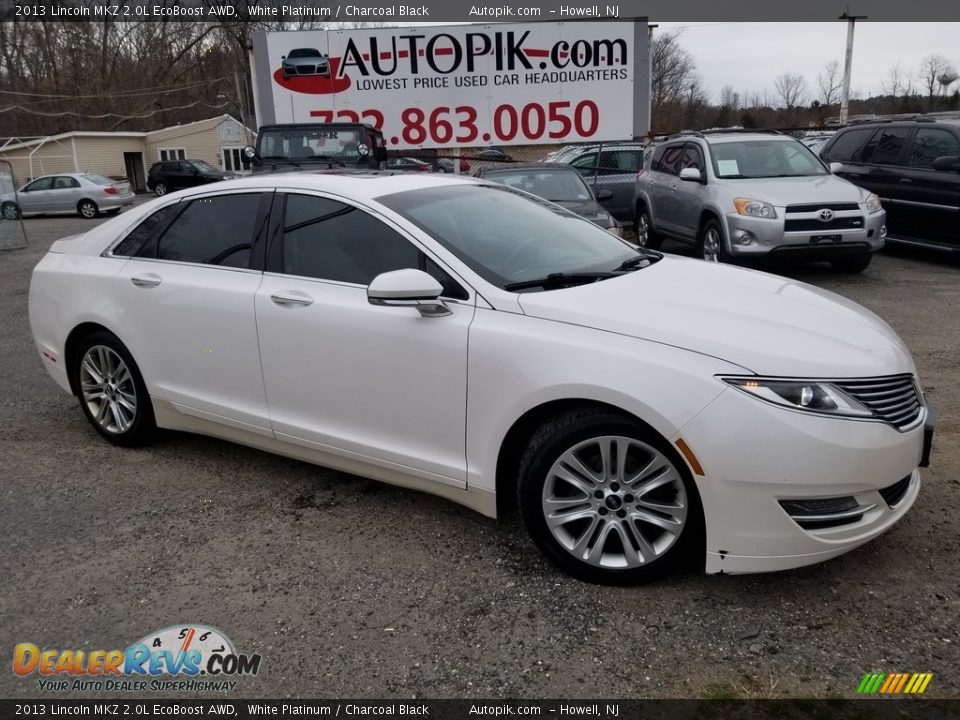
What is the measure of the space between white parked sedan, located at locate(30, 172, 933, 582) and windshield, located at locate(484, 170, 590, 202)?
18.7ft

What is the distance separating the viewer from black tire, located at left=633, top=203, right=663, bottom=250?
37.7 ft

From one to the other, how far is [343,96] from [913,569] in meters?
13.6

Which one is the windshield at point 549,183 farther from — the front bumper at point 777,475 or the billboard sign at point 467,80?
the front bumper at point 777,475

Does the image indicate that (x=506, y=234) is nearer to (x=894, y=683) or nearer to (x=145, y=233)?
(x=145, y=233)

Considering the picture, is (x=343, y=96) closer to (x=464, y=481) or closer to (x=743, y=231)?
(x=743, y=231)

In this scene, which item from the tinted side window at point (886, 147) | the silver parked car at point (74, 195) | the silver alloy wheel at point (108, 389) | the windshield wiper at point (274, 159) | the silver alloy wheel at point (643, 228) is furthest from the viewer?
the silver parked car at point (74, 195)

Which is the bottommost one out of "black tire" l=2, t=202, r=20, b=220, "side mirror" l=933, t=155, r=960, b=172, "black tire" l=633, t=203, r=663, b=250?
"black tire" l=633, t=203, r=663, b=250

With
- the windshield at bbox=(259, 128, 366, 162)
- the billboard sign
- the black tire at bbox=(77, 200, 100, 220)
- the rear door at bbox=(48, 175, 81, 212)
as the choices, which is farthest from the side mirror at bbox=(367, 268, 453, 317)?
the rear door at bbox=(48, 175, 81, 212)

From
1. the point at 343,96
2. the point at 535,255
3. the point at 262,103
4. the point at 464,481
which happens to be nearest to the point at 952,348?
the point at 535,255

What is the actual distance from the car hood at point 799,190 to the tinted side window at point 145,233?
660 centimetres

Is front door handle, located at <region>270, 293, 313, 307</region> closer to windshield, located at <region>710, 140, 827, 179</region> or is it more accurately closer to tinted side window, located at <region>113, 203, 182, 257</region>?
tinted side window, located at <region>113, 203, 182, 257</region>

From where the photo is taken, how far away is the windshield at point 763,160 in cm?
949

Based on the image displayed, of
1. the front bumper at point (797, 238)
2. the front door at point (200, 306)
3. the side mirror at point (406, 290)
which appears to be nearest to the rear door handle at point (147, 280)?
the front door at point (200, 306)

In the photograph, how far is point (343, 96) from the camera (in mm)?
14633
